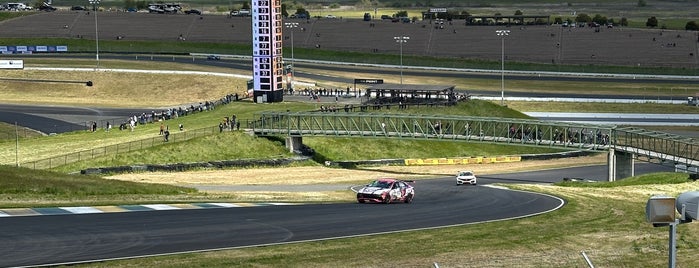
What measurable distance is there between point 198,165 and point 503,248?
5322 centimetres

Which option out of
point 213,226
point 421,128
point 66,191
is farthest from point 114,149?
point 213,226

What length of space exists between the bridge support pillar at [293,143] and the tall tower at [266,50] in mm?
29562

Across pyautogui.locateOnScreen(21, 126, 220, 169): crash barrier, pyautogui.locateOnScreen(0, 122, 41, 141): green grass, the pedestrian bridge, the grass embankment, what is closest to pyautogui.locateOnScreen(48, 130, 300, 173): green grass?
pyautogui.locateOnScreen(21, 126, 220, 169): crash barrier

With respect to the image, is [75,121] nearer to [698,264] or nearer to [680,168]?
[680,168]

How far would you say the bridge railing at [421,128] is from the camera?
90.3 metres

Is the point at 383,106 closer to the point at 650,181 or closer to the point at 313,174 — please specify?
the point at 313,174

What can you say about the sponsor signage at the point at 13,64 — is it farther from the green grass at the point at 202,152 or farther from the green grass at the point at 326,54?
the green grass at the point at 202,152

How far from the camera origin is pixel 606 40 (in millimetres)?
189250

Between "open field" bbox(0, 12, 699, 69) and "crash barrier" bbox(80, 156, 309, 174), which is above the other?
"open field" bbox(0, 12, 699, 69)

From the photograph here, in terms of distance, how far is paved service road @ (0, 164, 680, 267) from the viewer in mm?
37250

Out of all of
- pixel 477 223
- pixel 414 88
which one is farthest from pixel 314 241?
pixel 414 88

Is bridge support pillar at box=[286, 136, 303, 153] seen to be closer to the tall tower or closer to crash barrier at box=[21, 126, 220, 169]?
crash barrier at box=[21, 126, 220, 169]

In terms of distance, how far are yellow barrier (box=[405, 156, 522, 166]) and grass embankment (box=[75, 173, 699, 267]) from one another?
155 feet

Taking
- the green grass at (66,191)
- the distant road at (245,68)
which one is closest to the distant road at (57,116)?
the distant road at (245,68)
